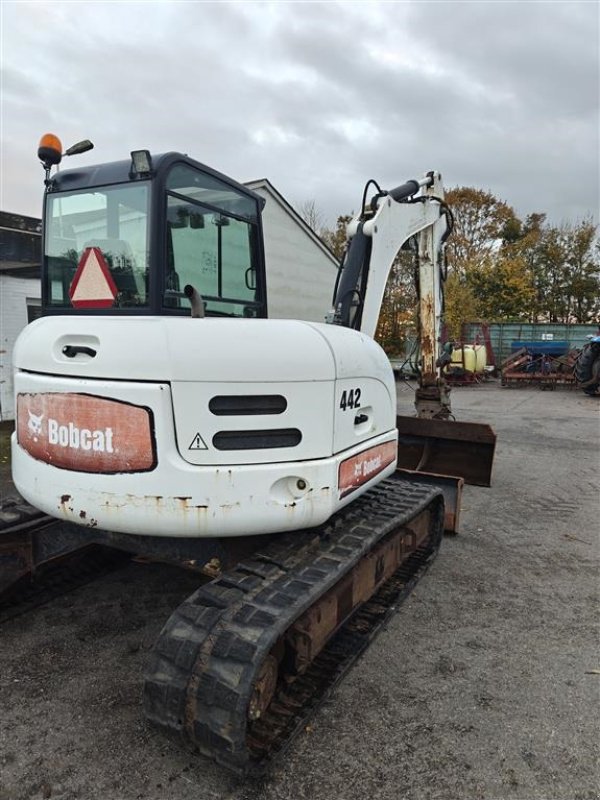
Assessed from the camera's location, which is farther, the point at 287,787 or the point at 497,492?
the point at 497,492

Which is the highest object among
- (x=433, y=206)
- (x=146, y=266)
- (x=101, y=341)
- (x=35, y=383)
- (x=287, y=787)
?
(x=433, y=206)

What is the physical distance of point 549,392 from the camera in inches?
682

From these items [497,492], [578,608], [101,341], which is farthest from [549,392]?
[101,341]

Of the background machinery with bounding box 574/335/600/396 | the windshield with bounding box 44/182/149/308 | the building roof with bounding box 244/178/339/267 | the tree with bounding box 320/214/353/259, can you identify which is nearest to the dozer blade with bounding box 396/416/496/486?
the windshield with bounding box 44/182/149/308

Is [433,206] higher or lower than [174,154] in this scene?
higher

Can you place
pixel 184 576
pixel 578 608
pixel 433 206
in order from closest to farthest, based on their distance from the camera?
1. pixel 578 608
2. pixel 184 576
3. pixel 433 206

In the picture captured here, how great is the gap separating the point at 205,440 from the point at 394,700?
1587mm

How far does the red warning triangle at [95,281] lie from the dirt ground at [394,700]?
1.93m

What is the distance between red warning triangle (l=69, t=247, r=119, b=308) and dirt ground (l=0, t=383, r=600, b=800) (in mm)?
1930

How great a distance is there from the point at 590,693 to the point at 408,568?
4.96 feet

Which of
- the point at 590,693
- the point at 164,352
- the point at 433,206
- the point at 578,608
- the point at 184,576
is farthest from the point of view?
the point at 433,206

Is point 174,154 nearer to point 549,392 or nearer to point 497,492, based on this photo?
point 497,492

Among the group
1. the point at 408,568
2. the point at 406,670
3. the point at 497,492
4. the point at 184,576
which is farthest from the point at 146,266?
the point at 497,492

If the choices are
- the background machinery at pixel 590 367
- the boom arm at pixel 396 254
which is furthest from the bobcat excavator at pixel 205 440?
the background machinery at pixel 590 367
